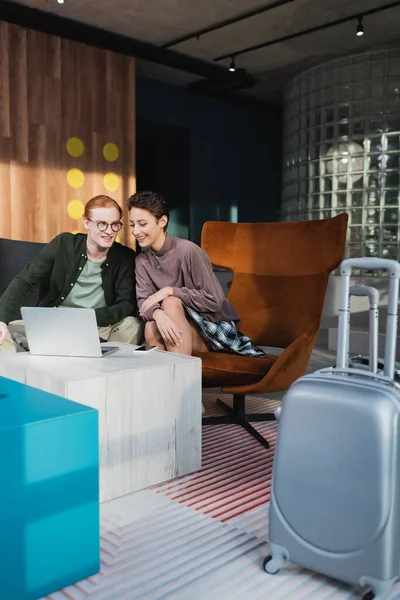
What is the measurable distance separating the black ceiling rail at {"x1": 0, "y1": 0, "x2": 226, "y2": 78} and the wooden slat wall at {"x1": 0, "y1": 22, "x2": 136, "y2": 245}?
90mm

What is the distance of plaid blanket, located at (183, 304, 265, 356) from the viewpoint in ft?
8.00

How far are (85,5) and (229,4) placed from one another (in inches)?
47.2

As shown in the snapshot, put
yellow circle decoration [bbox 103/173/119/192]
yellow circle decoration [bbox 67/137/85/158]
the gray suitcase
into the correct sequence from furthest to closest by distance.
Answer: yellow circle decoration [bbox 103/173/119/192]
yellow circle decoration [bbox 67/137/85/158]
the gray suitcase

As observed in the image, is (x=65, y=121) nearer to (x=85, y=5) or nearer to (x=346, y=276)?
(x=85, y=5)

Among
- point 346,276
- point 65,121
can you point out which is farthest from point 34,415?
point 65,121

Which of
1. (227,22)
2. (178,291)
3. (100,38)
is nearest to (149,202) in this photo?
(178,291)

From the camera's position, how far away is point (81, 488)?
1.32 metres

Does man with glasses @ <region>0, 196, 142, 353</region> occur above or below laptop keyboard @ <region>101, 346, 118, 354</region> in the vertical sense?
above

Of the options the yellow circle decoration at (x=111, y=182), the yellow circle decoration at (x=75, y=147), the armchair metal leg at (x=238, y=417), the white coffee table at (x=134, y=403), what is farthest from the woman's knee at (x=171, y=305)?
the yellow circle decoration at (x=111, y=182)

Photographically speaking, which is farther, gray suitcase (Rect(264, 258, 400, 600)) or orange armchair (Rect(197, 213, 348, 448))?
orange armchair (Rect(197, 213, 348, 448))

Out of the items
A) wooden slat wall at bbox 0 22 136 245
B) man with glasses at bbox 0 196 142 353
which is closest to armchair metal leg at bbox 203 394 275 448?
man with glasses at bbox 0 196 142 353

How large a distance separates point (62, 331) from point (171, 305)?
574mm

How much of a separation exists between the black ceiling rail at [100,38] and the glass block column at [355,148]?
118cm

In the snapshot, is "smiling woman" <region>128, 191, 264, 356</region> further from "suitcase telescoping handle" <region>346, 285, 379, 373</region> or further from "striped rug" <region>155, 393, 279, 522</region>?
"suitcase telescoping handle" <region>346, 285, 379, 373</region>
